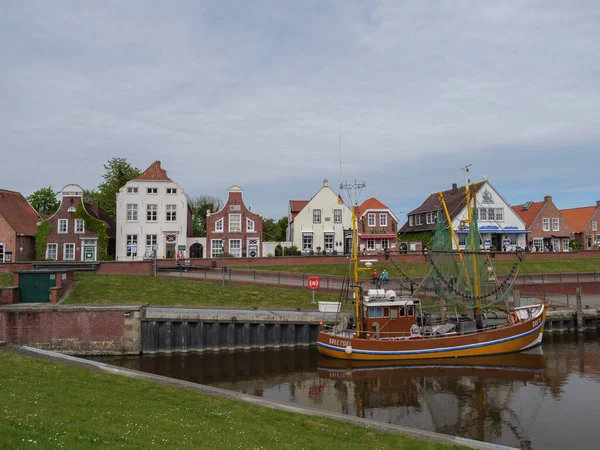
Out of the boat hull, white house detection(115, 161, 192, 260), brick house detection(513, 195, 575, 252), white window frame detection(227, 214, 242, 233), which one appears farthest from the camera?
brick house detection(513, 195, 575, 252)

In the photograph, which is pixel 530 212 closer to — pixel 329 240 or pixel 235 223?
pixel 329 240

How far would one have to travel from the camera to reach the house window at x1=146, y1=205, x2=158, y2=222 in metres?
54.2

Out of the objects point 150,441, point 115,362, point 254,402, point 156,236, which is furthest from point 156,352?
point 156,236

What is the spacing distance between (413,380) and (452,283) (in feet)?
30.8

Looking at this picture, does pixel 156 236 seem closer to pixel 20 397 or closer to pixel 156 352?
pixel 156 352

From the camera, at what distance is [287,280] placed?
136 ft

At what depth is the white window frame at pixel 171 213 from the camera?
5476 centimetres

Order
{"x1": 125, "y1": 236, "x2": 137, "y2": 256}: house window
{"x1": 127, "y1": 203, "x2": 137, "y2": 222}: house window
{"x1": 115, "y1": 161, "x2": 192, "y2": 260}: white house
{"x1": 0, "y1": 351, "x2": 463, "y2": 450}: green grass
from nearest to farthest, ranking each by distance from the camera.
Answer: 1. {"x1": 0, "y1": 351, "x2": 463, "y2": 450}: green grass
2. {"x1": 125, "y1": 236, "x2": 137, "y2": 256}: house window
3. {"x1": 115, "y1": 161, "x2": 192, "y2": 260}: white house
4. {"x1": 127, "y1": 203, "x2": 137, "y2": 222}: house window

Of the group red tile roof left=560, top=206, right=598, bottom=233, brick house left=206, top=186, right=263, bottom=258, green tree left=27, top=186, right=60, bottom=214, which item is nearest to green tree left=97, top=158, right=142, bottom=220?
green tree left=27, top=186, right=60, bottom=214

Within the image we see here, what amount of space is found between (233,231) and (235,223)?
98 cm

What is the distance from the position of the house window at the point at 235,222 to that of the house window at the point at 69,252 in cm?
1716

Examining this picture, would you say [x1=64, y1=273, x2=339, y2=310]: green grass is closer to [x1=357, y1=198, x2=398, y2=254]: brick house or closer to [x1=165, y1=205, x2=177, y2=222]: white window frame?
[x1=165, y1=205, x2=177, y2=222]: white window frame

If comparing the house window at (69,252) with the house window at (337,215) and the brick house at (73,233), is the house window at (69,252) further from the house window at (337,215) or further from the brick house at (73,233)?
the house window at (337,215)

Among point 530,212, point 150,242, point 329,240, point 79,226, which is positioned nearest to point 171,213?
point 150,242
